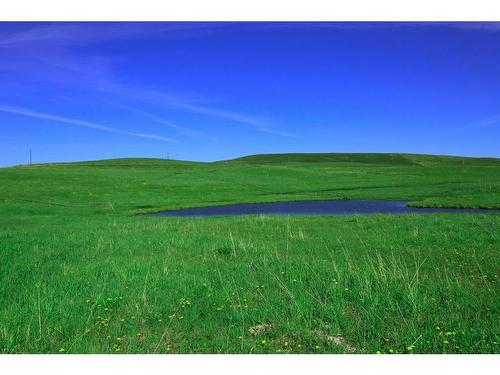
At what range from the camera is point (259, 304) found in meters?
8.49

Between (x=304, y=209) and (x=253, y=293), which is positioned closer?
(x=253, y=293)

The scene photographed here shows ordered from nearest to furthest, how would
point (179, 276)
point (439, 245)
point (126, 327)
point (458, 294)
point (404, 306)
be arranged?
1. point (126, 327)
2. point (404, 306)
3. point (458, 294)
4. point (179, 276)
5. point (439, 245)

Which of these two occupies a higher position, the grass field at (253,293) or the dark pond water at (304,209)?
the dark pond water at (304,209)

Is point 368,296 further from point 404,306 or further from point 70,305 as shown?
point 70,305

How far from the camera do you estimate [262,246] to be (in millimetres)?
16281

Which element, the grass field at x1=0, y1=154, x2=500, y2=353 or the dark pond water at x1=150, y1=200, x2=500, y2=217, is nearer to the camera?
the grass field at x1=0, y1=154, x2=500, y2=353

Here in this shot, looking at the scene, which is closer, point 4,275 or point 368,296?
point 368,296

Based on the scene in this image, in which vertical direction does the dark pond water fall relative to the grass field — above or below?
above

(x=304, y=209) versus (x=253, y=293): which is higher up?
(x=304, y=209)

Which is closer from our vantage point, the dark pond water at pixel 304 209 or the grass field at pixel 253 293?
the grass field at pixel 253 293

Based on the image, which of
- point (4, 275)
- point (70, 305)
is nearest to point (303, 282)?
point (70, 305)

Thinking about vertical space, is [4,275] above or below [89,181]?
below

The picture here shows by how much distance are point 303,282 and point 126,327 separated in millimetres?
4232

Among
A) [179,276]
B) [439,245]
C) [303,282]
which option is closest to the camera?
[303,282]
